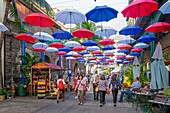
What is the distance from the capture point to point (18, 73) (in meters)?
19.5

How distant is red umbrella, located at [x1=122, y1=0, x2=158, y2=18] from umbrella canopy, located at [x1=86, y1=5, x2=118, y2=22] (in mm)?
2300

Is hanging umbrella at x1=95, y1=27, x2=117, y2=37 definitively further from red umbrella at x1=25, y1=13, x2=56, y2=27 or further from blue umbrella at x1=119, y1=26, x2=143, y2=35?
red umbrella at x1=25, y1=13, x2=56, y2=27

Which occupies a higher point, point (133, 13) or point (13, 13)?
point (13, 13)

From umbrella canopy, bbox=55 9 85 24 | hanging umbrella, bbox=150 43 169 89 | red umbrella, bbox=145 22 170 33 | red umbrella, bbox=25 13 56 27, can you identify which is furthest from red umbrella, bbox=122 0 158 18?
red umbrella, bbox=25 13 56 27

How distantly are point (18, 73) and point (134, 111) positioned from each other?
11.7 m

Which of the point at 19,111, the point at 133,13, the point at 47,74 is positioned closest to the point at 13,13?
the point at 47,74

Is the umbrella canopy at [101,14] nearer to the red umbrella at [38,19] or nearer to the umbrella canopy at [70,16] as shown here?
the umbrella canopy at [70,16]

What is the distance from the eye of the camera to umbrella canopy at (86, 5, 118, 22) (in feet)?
41.7

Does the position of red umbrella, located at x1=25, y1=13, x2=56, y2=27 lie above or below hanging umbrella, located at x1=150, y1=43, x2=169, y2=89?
above

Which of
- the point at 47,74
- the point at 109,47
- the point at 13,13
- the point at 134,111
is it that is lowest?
the point at 134,111

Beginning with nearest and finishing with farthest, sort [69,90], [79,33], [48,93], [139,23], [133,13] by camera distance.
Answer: [133,13], [79,33], [48,93], [139,23], [69,90]

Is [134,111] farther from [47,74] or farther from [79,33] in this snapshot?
[47,74]

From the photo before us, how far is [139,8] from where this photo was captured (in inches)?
403

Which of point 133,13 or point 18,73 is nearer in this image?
point 133,13
